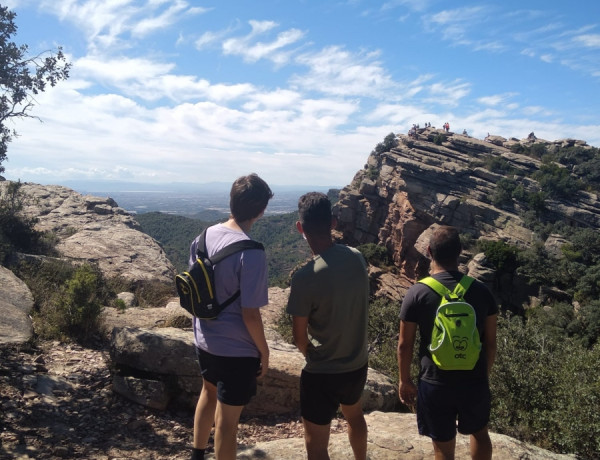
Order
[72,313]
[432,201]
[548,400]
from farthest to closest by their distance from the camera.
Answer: [432,201] → [72,313] → [548,400]

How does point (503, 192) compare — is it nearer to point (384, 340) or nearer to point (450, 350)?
point (384, 340)

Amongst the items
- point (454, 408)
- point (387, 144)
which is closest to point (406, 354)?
point (454, 408)

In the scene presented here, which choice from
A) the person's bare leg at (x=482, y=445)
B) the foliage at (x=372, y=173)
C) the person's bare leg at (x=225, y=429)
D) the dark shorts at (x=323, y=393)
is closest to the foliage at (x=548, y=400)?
the person's bare leg at (x=482, y=445)

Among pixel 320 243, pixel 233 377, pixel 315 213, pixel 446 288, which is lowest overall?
pixel 233 377

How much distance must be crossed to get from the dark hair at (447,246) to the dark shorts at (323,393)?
3.29 ft

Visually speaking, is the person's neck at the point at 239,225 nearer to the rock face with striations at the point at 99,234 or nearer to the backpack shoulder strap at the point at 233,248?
the backpack shoulder strap at the point at 233,248

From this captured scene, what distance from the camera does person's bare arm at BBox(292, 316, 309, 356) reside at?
259 centimetres

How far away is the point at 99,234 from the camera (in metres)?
12.6

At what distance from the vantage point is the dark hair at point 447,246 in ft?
9.08

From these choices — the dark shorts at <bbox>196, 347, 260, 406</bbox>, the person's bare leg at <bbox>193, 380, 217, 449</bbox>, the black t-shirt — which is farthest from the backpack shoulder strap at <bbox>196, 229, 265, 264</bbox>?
the black t-shirt

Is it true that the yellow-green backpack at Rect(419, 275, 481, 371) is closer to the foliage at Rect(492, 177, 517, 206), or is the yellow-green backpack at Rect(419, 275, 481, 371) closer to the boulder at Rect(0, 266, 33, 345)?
the boulder at Rect(0, 266, 33, 345)

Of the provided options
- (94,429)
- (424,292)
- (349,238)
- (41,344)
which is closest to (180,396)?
(94,429)

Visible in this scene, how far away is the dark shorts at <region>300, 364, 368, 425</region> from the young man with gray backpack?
1.56 feet

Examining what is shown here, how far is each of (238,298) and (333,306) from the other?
2.02 feet
